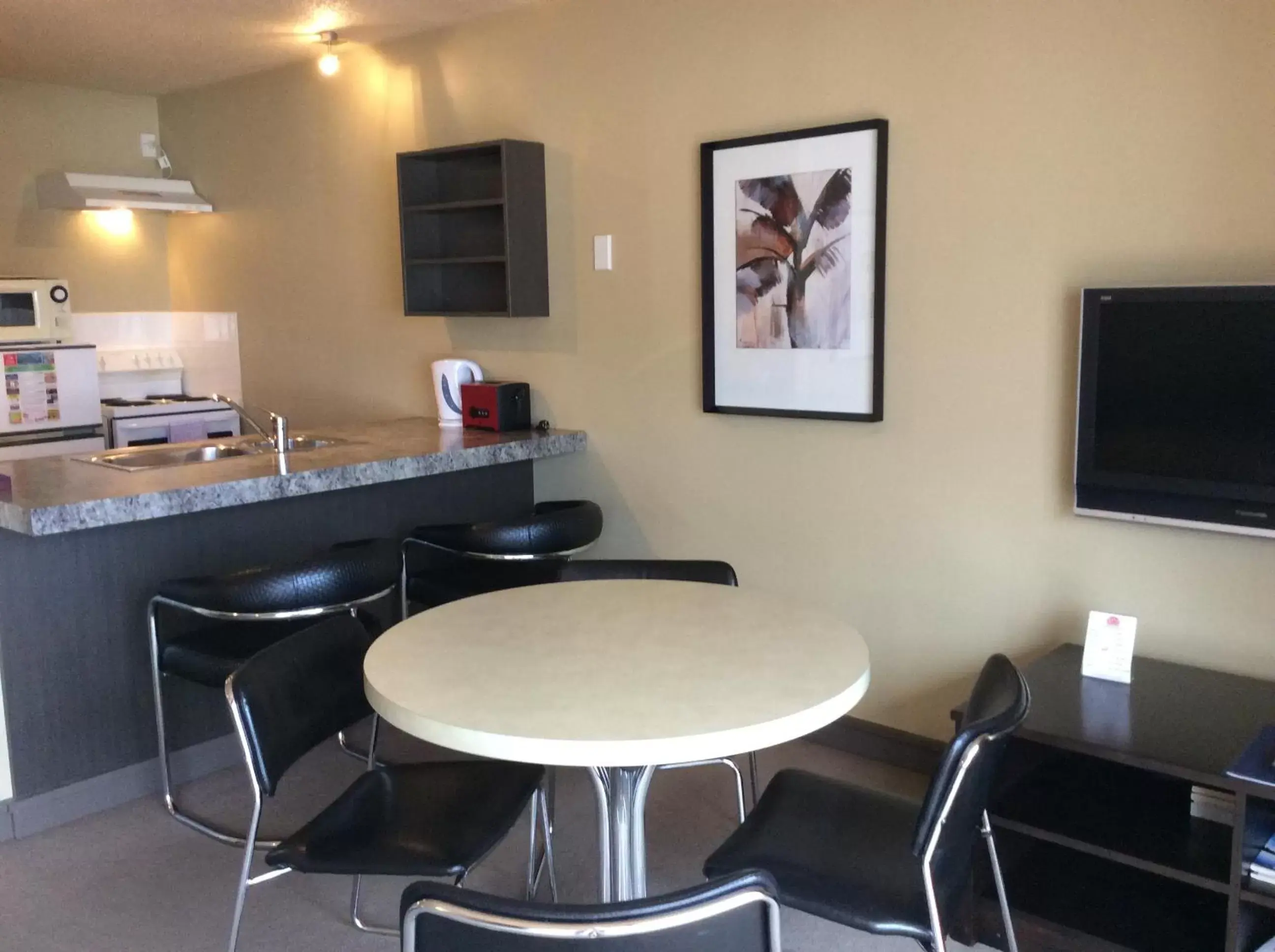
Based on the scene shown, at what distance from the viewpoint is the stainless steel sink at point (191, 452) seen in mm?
3609

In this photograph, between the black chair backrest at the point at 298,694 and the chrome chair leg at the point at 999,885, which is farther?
the chrome chair leg at the point at 999,885

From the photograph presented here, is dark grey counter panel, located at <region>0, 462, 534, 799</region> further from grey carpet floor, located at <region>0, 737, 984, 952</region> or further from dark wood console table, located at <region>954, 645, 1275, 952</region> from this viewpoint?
dark wood console table, located at <region>954, 645, 1275, 952</region>

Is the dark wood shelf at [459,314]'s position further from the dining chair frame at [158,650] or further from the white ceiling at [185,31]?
the dining chair frame at [158,650]

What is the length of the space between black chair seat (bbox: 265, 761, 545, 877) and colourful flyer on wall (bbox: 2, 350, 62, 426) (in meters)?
3.56

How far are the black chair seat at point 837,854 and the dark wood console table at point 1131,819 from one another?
42cm

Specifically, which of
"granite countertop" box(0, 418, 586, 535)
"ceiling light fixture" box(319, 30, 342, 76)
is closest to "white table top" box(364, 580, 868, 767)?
"granite countertop" box(0, 418, 586, 535)

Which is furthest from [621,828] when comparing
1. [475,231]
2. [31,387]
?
Answer: [31,387]

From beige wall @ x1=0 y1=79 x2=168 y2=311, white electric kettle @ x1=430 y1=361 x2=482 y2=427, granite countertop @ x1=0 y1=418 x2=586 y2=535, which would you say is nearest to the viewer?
granite countertop @ x1=0 y1=418 x2=586 y2=535

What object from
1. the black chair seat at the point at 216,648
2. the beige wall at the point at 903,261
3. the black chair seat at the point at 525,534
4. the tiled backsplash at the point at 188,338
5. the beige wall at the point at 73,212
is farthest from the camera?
the tiled backsplash at the point at 188,338

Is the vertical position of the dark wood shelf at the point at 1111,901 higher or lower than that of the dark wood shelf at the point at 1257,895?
lower

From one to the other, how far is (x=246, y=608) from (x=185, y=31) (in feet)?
8.95

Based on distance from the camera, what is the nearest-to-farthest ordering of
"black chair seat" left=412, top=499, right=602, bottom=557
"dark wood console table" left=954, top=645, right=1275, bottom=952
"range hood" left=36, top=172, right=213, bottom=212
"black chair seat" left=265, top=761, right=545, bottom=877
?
"black chair seat" left=265, top=761, right=545, bottom=877, "dark wood console table" left=954, top=645, right=1275, bottom=952, "black chair seat" left=412, top=499, right=602, bottom=557, "range hood" left=36, top=172, right=213, bottom=212

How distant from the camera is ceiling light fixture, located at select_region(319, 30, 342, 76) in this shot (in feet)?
14.2

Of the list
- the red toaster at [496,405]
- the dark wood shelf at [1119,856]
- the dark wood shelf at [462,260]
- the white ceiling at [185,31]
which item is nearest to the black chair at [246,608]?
the red toaster at [496,405]
